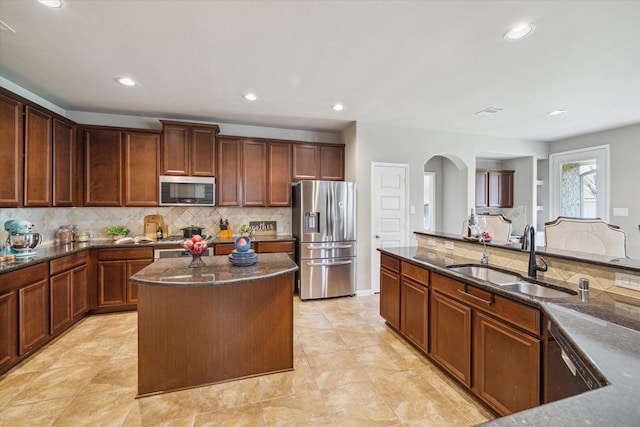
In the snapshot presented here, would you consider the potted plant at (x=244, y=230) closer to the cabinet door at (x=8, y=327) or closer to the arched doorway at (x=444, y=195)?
the cabinet door at (x=8, y=327)

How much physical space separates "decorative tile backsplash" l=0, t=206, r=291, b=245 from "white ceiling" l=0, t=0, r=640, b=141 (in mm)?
1421

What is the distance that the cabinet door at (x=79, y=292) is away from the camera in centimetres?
315

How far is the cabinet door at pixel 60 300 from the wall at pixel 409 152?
3622 millimetres

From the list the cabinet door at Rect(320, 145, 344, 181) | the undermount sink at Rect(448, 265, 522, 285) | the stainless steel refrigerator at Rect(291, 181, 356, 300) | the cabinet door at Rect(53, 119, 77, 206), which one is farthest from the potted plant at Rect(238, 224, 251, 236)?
the undermount sink at Rect(448, 265, 522, 285)

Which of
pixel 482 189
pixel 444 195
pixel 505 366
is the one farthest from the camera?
pixel 444 195

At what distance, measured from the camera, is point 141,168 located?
389cm

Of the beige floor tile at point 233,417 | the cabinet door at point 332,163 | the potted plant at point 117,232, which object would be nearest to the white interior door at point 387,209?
the cabinet door at point 332,163

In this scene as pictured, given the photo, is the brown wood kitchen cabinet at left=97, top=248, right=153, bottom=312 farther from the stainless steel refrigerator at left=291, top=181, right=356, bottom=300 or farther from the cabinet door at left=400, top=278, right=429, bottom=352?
the cabinet door at left=400, top=278, right=429, bottom=352

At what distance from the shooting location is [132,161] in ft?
12.6

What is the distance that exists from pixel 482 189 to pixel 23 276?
279 inches

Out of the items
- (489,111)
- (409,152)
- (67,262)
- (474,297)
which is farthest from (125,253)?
(489,111)

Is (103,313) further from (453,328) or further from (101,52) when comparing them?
(453,328)

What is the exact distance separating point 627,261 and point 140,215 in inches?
204

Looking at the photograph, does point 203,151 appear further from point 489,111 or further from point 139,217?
point 489,111
